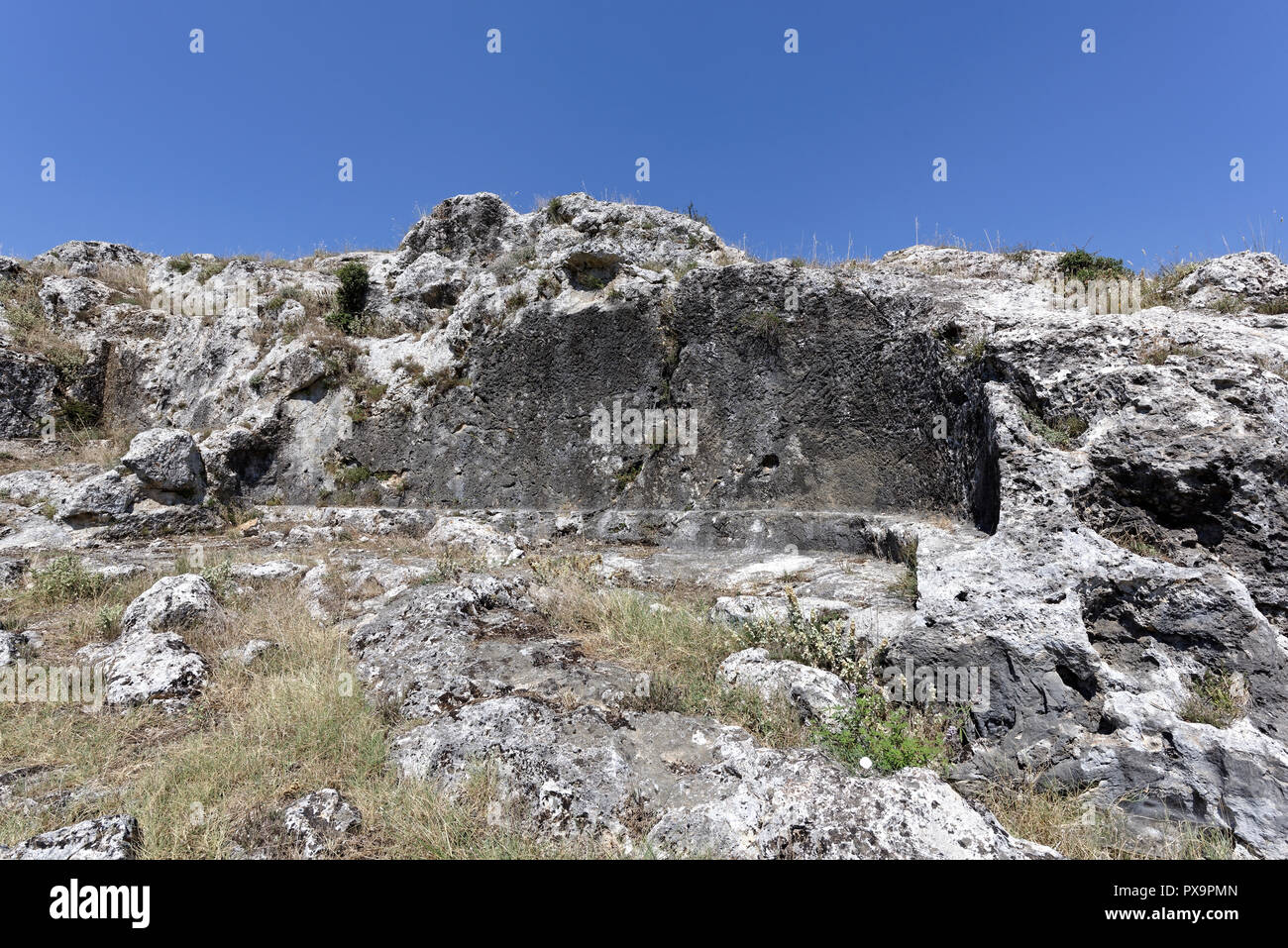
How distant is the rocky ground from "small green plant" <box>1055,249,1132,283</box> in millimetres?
203

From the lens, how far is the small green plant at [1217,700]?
3.97 meters

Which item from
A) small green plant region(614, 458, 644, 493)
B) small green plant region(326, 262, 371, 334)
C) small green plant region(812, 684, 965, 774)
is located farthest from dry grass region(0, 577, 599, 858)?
small green plant region(326, 262, 371, 334)

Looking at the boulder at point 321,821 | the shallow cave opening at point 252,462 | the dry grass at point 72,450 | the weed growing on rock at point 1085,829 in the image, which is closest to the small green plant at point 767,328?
the weed growing on rock at point 1085,829

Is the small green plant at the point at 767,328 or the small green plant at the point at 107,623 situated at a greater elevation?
the small green plant at the point at 767,328

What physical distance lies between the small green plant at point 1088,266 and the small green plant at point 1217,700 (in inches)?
259

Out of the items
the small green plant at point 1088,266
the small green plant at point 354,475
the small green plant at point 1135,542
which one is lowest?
the small green plant at point 1135,542

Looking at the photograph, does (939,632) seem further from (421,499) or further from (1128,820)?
(421,499)

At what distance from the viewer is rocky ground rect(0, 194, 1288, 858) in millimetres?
3611

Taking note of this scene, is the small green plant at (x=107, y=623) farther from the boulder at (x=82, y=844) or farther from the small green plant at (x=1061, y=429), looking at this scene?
the small green plant at (x=1061, y=429)

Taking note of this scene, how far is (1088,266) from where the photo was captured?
9242 millimetres

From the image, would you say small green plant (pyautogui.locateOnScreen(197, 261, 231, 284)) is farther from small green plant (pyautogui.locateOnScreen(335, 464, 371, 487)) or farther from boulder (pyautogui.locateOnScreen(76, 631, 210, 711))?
boulder (pyautogui.locateOnScreen(76, 631, 210, 711))

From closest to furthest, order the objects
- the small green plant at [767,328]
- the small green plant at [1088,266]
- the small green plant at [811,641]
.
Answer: the small green plant at [811,641] < the small green plant at [1088,266] < the small green plant at [767,328]

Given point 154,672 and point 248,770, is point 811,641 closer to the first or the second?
point 248,770
